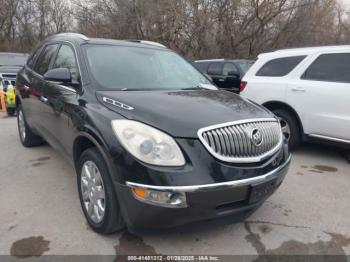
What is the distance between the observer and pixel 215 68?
10.9 m

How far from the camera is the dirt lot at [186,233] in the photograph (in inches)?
111

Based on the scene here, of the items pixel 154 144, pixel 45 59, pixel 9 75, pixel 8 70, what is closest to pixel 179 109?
pixel 154 144

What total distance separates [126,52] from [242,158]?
2008mm

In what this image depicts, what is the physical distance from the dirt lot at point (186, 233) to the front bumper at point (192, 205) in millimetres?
408

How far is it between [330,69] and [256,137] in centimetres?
311

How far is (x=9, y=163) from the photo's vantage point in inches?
194

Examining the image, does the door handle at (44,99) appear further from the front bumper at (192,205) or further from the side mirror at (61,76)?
the front bumper at (192,205)

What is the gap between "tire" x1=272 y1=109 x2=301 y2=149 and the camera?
544 cm

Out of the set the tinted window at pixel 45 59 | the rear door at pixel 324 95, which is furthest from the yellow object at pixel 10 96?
the rear door at pixel 324 95

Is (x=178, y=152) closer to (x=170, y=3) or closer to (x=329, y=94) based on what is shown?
(x=329, y=94)

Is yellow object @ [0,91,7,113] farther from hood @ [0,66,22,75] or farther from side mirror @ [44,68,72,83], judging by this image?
side mirror @ [44,68,72,83]

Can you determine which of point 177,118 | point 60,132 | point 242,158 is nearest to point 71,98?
point 60,132

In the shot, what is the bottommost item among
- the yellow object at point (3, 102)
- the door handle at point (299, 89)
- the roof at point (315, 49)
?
the yellow object at point (3, 102)

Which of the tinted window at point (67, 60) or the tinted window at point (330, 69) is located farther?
the tinted window at point (330, 69)
